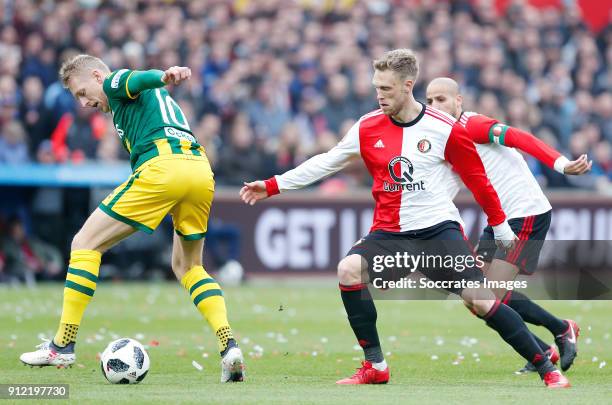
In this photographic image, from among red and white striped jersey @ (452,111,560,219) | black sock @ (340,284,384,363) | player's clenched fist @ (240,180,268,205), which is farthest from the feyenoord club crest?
red and white striped jersey @ (452,111,560,219)

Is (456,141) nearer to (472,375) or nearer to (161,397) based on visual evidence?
(472,375)

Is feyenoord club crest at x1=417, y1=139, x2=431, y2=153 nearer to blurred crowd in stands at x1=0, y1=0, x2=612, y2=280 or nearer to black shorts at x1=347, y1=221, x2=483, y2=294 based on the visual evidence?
black shorts at x1=347, y1=221, x2=483, y2=294

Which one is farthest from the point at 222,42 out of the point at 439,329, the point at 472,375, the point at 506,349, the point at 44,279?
the point at 472,375

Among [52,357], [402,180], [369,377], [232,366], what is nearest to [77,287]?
[52,357]

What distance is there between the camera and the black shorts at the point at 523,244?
364 inches

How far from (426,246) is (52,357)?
267cm

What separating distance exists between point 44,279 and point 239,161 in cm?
357

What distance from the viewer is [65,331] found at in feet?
26.8

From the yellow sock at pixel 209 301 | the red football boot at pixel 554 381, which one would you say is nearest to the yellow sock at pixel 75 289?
the yellow sock at pixel 209 301

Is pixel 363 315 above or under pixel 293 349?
above

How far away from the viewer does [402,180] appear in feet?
26.1

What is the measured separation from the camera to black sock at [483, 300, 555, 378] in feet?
25.2

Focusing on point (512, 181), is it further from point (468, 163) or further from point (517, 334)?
point (517, 334)

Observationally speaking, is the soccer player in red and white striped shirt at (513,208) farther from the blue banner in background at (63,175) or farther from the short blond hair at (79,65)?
the blue banner in background at (63,175)
